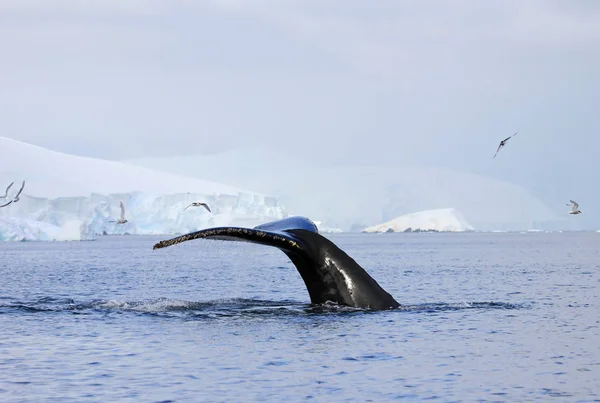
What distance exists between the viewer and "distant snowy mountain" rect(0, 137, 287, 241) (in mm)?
98688

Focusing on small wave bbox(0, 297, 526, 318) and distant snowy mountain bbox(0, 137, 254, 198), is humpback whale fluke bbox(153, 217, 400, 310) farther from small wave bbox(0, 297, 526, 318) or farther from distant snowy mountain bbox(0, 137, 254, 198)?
distant snowy mountain bbox(0, 137, 254, 198)

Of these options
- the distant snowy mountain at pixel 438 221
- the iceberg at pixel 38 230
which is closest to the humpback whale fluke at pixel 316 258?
the iceberg at pixel 38 230

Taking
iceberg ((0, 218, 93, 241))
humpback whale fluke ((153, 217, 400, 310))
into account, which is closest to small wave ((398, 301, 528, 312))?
humpback whale fluke ((153, 217, 400, 310))

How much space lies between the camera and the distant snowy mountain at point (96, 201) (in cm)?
9869

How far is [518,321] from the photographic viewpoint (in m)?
18.4

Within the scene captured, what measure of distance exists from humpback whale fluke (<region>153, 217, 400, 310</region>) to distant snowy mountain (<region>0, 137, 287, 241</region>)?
74005 mm

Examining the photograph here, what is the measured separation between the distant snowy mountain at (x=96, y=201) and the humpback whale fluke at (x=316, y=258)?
243ft

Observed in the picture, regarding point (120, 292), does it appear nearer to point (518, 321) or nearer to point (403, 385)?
point (518, 321)

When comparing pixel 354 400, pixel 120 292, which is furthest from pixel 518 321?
pixel 120 292

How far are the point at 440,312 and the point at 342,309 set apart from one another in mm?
3812

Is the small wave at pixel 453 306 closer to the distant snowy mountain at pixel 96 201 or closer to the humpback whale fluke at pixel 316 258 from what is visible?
the humpback whale fluke at pixel 316 258

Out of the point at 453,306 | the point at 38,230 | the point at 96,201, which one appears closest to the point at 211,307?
the point at 453,306

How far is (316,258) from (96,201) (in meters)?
93.4

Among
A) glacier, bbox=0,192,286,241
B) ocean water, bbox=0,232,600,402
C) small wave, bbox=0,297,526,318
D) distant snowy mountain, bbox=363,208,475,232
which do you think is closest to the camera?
ocean water, bbox=0,232,600,402
